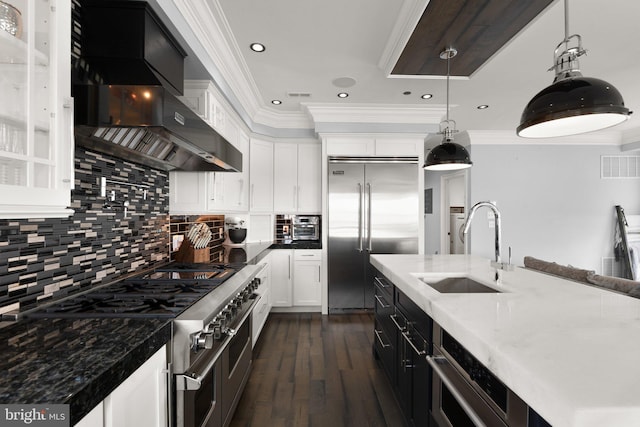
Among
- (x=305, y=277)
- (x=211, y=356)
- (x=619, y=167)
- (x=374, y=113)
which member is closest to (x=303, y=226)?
(x=305, y=277)

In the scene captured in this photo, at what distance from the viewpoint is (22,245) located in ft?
4.00

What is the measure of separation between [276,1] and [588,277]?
2.85 metres

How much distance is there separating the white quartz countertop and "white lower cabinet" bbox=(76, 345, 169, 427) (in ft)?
3.39

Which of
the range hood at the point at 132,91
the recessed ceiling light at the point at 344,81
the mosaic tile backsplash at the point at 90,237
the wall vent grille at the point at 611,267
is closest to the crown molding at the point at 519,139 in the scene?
the wall vent grille at the point at 611,267

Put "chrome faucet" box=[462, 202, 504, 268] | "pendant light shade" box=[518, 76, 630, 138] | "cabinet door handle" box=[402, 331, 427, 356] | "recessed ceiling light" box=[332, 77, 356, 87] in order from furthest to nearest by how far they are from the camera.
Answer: "recessed ceiling light" box=[332, 77, 356, 87], "chrome faucet" box=[462, 202, 504, 268], "cabinet door handle" box=[402, 331, 427, 356], "pendant light shade" box=[518, 76, 630, 138]

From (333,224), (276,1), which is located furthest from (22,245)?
(333,224)

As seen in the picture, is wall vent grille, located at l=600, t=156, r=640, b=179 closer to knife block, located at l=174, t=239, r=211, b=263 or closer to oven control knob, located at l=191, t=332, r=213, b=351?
knife block, located at l=174, t=239, r=211, b=263

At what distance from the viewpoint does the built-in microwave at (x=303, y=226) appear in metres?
4.50

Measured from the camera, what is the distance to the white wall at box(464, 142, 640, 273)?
17.0 ft

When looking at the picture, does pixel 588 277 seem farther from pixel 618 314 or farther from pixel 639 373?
pixel 639 373

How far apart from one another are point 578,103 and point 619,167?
5783mm

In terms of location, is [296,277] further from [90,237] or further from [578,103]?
[578,103]

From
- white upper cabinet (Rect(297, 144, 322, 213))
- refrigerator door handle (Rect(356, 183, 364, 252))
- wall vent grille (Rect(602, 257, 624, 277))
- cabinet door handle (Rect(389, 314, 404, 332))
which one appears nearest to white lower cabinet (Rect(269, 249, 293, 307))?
white upper cabinet (Rect(297, 144, 322, 213))

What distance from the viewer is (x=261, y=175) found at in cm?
425
